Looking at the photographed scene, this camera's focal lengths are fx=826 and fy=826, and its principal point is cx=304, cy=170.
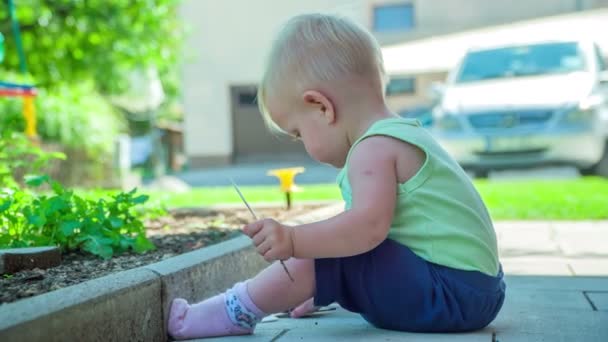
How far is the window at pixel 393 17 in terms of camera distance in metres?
21.8

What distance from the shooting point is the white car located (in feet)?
30.3

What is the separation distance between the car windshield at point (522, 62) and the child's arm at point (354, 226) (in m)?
8.12

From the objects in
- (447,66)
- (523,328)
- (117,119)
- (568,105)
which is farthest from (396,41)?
(523,328)

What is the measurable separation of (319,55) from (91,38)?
15.2 metres

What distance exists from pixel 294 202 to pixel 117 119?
7.34 meters

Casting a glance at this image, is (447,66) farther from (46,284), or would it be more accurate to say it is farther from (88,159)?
(46,284)

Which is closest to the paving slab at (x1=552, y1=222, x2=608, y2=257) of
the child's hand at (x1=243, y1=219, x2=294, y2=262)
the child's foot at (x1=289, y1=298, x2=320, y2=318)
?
the child's foot at (x1=289, y1=298, x2=320, y2=318)

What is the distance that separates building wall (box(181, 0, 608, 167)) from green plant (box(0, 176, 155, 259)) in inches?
705

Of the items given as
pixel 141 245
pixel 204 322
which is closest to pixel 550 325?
pixel 204 322

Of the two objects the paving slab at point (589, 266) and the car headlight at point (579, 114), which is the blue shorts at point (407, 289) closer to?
the paving slab at point (589, 266)

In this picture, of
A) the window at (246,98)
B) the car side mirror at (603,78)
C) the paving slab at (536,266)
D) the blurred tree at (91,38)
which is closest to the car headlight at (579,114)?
the car side mirror at (603,78)

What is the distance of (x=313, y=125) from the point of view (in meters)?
2.53

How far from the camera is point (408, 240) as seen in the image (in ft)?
8.14

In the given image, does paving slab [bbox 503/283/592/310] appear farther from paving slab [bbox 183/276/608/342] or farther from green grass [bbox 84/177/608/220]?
green grass [bbox 84/177/608/220]
